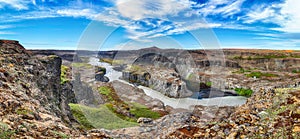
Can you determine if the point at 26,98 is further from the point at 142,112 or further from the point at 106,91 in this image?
the point at 106,91

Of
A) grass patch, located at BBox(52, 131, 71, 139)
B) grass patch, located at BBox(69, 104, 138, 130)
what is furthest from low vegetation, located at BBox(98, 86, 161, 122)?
grass patch, located at BBox(52, 131, 71, 139)

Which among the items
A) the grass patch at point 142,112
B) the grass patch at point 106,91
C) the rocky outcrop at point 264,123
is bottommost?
the grass patch at point 142,112

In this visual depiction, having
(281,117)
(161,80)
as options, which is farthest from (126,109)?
(281,117)

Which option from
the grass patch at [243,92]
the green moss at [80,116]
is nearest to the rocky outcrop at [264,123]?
the green moss at [80,116]

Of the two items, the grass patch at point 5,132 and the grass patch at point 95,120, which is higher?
the grass patch at point 5,132

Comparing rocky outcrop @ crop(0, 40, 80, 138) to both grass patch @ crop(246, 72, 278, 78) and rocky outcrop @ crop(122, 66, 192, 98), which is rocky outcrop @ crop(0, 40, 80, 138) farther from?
grass patch @ crop(246, 72, 278, 78)

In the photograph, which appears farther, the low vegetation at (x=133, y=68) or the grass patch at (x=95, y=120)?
the low vegetation at (x=133, y=68)

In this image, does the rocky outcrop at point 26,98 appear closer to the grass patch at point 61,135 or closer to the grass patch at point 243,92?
the grass patch at point 61,135
